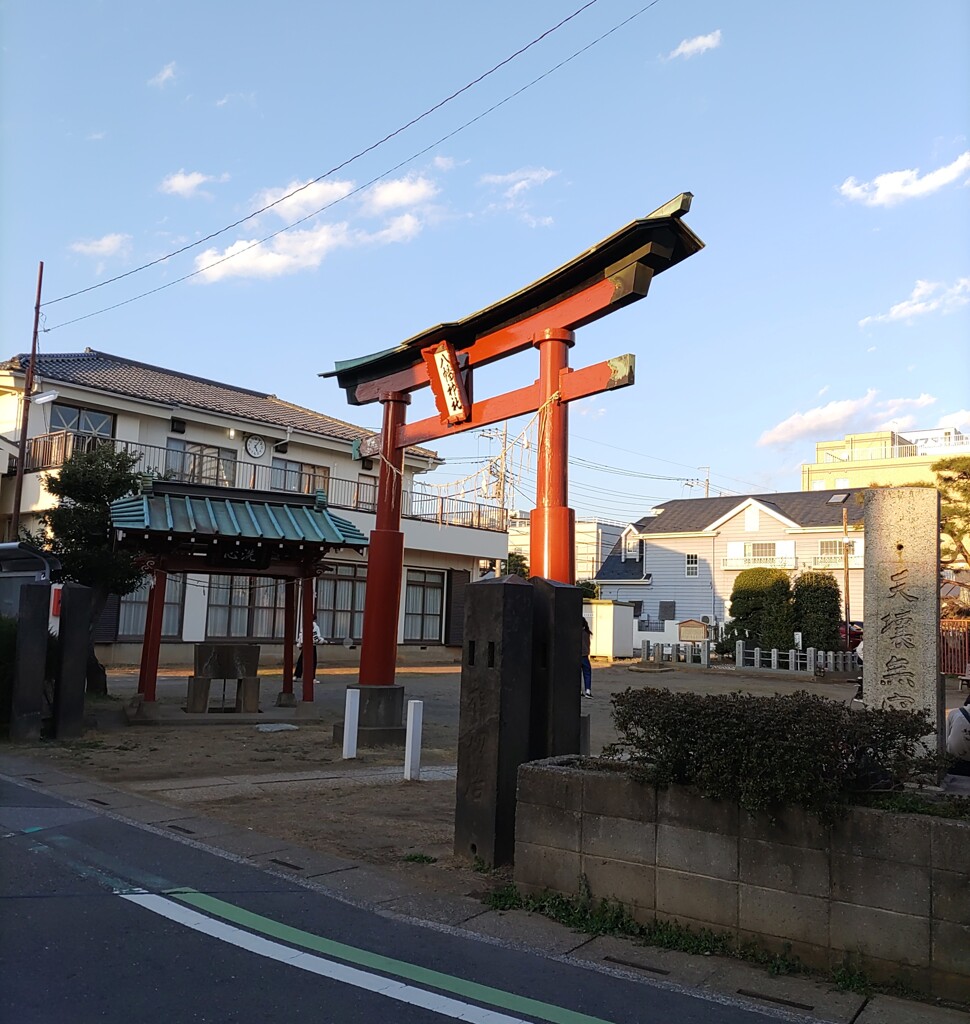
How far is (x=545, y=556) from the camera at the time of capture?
10.3 meters

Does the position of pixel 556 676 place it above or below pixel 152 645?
above

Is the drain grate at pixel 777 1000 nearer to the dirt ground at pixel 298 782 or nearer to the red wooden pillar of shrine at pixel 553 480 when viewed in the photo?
the dirt ground at pixel 298 782

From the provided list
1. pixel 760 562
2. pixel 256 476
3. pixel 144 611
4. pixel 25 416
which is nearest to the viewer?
pixel 25 416

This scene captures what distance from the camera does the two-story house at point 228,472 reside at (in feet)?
80.7

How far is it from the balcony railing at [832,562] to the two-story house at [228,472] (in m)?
17.9

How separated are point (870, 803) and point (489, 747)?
267 centimetres

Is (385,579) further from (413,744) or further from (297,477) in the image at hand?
(297,477)

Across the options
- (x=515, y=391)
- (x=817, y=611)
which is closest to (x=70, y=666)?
(x=515, y=391)

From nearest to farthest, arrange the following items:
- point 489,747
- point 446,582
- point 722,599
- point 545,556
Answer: point 489,747, point 545,556, point 446,582, point 722,599

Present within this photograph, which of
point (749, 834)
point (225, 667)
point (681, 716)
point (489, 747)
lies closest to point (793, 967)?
point (749, 834)

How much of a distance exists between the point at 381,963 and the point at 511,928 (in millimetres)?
926

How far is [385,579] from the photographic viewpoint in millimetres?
13219

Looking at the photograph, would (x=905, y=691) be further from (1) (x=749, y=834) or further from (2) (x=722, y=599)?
(2) (x=722, y=599)

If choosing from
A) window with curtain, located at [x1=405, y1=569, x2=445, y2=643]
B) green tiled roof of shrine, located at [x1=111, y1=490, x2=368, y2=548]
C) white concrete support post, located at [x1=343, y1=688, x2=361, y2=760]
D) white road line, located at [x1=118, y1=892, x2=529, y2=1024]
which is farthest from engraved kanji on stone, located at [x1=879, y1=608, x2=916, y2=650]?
window with curtain, located at [x1=405, y1=569, x2=445, y2=643]
